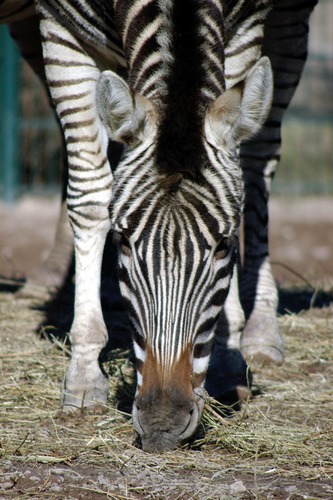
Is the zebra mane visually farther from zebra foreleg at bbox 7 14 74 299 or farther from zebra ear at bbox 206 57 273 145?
zebra foreleg at bbox 7 14 74 299

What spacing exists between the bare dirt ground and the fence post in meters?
8.50

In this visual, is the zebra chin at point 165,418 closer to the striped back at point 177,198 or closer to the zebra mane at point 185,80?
the striped back at point 177,198

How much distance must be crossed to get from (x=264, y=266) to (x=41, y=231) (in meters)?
7.12

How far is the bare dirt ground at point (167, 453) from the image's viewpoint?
334 cm

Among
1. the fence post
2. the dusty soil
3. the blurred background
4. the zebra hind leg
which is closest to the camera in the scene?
the zebra hind leg

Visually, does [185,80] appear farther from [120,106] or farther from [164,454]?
[164,454]

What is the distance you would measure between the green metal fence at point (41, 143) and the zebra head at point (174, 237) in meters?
10.9

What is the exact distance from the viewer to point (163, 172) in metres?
3.55

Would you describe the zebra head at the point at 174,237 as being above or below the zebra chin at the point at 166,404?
above

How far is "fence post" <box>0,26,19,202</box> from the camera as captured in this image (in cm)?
1407

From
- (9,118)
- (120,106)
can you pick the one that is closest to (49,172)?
(9,118)

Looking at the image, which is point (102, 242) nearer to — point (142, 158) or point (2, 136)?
point (142, 158)

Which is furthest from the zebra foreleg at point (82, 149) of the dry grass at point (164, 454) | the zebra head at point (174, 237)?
the zebra head at point (174, 237)

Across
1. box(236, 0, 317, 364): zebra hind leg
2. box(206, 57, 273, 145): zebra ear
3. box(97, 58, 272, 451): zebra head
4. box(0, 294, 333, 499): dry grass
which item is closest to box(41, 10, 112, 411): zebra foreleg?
box(0, 294, 333, 499): dry grass
